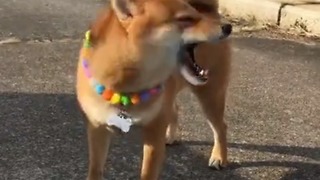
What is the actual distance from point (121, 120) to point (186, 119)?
4.73 ft

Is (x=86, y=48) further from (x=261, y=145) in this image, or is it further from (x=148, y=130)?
(x=261, y=145)

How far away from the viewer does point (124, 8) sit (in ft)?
9.11

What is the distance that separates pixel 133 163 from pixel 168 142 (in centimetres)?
30

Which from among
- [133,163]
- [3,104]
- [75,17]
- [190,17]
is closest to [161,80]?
[190,17]

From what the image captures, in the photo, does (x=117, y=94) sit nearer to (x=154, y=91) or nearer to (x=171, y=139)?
(x=154, y=91)

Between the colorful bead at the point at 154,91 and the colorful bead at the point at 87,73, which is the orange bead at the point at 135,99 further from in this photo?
the colorful bead at the point at 87,73

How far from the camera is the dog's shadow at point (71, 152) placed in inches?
143

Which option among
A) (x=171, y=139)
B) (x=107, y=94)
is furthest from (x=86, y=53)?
(x=171, y=139)

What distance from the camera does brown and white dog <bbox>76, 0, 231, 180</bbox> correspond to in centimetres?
277

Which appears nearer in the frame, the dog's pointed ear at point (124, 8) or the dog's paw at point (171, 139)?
the dog's pointed ear at point (124, 8)

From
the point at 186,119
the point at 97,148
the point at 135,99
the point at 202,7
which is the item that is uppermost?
the point at 202,7

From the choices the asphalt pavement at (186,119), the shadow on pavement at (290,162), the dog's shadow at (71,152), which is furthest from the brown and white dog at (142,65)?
the shadow on pavement at (290,162)

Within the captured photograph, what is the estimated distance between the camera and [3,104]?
441cm

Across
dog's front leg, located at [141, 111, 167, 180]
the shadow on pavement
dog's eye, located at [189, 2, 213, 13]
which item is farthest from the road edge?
dog's front leg, located at [141, 111, 167, 180]
